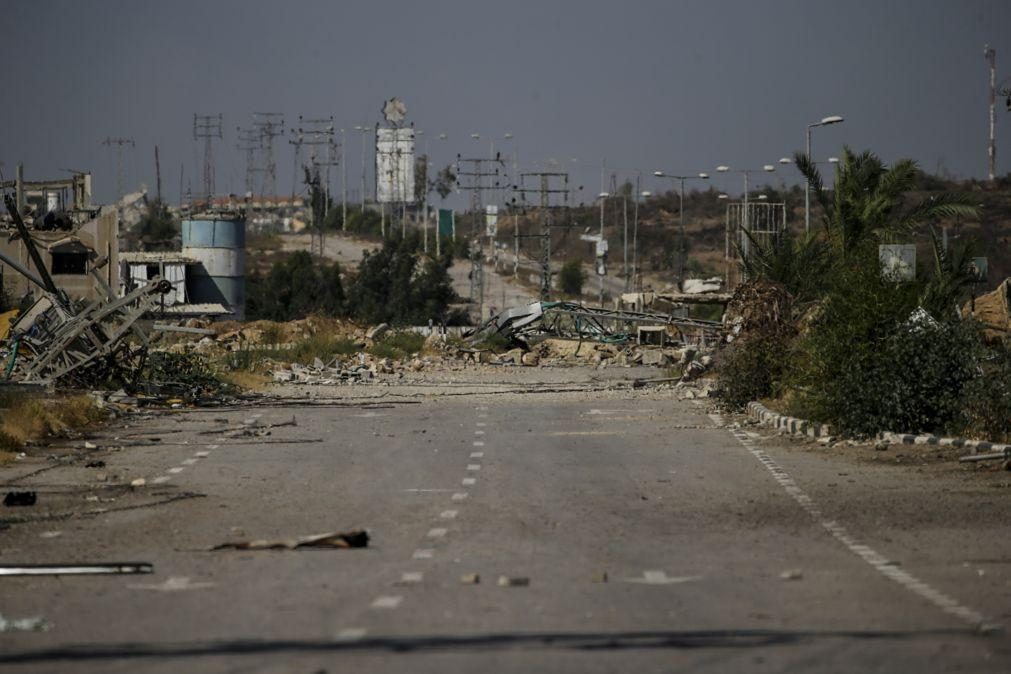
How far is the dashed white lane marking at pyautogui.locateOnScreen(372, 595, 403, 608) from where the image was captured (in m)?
10.2

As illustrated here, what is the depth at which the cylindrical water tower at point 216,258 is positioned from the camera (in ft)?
315

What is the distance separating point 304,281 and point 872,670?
299 feet

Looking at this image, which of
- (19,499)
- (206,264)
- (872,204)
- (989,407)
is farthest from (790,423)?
(206,264)

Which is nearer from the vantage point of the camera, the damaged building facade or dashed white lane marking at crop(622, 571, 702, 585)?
dashed white lane marking at crop(622, 571, 702, 585)

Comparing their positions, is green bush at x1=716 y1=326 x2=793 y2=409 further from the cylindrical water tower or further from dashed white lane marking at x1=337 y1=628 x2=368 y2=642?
the cylindrical water tower

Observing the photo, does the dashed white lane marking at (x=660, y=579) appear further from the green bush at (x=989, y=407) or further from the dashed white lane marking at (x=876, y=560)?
the green bush at (x=989, y=407)

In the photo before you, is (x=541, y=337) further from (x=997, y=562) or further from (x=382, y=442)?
(x=997, y=562)

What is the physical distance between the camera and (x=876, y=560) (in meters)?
12.3

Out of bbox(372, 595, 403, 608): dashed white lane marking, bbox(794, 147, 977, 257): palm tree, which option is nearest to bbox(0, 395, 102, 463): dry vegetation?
bbox(372, 595, 403, 608): dashed white lane marking

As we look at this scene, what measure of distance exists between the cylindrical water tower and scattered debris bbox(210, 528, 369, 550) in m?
83.4

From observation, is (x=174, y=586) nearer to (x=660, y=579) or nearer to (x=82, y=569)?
(x=82, y=569)

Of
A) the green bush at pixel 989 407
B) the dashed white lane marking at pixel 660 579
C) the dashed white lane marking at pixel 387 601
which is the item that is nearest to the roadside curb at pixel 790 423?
the green bush at pixel 989 407

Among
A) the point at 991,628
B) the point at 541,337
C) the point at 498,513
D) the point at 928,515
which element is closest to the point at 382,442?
the point at 498,513

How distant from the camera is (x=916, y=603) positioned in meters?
10.2
